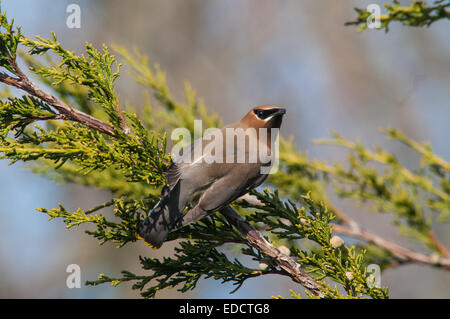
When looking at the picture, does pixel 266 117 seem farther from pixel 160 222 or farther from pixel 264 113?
pixel 160 222

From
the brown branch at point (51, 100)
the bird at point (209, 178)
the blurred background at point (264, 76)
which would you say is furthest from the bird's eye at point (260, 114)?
the blurred background at point (264, 76)

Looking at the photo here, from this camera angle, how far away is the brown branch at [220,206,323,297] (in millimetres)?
2027

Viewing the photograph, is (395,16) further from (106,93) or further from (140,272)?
(140,272)

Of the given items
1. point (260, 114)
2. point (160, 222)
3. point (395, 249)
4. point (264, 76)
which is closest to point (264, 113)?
point (260, 114)

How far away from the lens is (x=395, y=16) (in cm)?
266

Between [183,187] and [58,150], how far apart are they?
607 millimetres

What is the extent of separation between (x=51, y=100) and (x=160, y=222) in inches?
27.6

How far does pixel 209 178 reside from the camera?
256 cm

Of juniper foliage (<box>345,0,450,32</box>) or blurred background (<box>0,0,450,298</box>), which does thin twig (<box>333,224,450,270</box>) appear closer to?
juniper foliage (<box>345,0,450,32</box>)

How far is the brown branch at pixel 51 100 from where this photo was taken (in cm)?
210

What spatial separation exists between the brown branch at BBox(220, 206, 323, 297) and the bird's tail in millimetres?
300

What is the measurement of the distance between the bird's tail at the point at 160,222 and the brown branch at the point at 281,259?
30 cm
